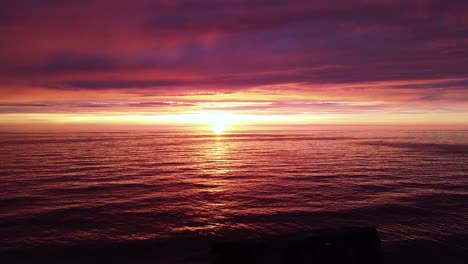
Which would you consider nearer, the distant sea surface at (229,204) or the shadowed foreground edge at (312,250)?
the shadowed foreground edge at (312,250)

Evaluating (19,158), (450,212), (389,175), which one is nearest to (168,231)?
(450,212)

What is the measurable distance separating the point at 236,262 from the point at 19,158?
3546 inches

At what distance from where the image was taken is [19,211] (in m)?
36.0

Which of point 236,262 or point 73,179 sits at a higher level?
point 236,262

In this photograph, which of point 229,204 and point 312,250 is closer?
point 312,250

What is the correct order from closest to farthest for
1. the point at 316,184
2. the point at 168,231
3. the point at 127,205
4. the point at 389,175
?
the point at 168,231 → the point at 127,205 → the point at 316,184 → the point at 389,175

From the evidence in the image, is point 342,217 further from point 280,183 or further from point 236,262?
point 236,262

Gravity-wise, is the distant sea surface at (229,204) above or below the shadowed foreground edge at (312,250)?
below

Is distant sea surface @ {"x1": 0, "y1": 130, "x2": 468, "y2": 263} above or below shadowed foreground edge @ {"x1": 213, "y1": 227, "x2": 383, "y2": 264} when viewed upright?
below

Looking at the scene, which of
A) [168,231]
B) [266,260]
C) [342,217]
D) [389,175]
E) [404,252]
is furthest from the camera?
[389,175]

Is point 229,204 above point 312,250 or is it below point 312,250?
below

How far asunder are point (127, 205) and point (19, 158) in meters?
58.7

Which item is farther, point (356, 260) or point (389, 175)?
point (389, 175)

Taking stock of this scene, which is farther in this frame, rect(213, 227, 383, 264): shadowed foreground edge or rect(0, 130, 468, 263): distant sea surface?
rect(0, 130, 468, 263): distant sea surface
